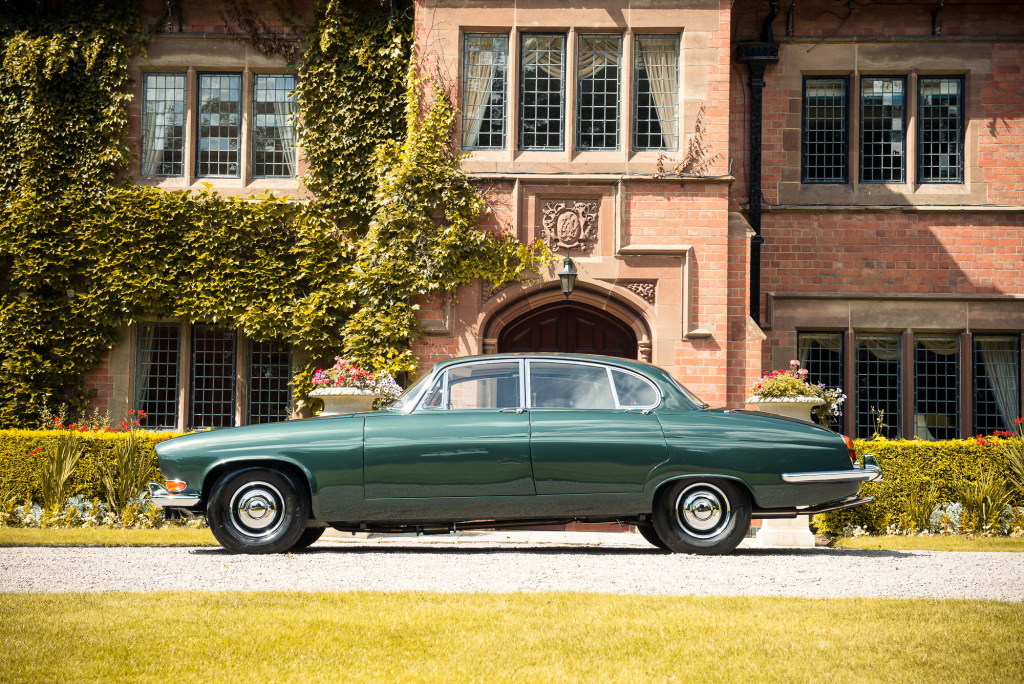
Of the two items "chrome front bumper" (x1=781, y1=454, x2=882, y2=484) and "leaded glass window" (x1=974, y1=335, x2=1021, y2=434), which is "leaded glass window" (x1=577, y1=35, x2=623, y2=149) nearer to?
"leaded glass window" (x1=974, y1=335, x2=1021, y2=434)

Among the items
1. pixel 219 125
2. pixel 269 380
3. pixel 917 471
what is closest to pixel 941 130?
pixel 917 471

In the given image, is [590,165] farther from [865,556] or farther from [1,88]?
[1,88]

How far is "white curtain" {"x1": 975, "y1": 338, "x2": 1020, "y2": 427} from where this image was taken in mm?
14469

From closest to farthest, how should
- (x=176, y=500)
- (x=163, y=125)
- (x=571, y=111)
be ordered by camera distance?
(x=176, y=500) < (x=571, y=111) < (x=163, y=125)

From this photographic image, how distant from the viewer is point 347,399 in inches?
429

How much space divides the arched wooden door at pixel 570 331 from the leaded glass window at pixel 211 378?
379 centimetres

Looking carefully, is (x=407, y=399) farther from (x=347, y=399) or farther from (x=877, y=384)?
(x=877, y=384)

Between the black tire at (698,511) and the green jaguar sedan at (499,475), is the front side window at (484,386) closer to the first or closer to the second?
the green jaguar sedan at (499,475)

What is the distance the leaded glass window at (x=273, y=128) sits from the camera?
1447 cm

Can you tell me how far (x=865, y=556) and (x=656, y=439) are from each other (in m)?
1.84

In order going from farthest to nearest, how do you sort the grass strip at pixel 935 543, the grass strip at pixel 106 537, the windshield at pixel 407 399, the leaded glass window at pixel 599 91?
the leaded glass window at pixel 599 91
the grass strip at pixel 935 543
the grass strip at pixel 106 537
the windshield at pixel 407 399

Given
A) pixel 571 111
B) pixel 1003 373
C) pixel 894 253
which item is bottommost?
pixel 1003 373

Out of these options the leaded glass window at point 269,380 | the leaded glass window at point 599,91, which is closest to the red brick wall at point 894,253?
the leaded glass window at point 599,91

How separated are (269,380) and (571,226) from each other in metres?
4.66
